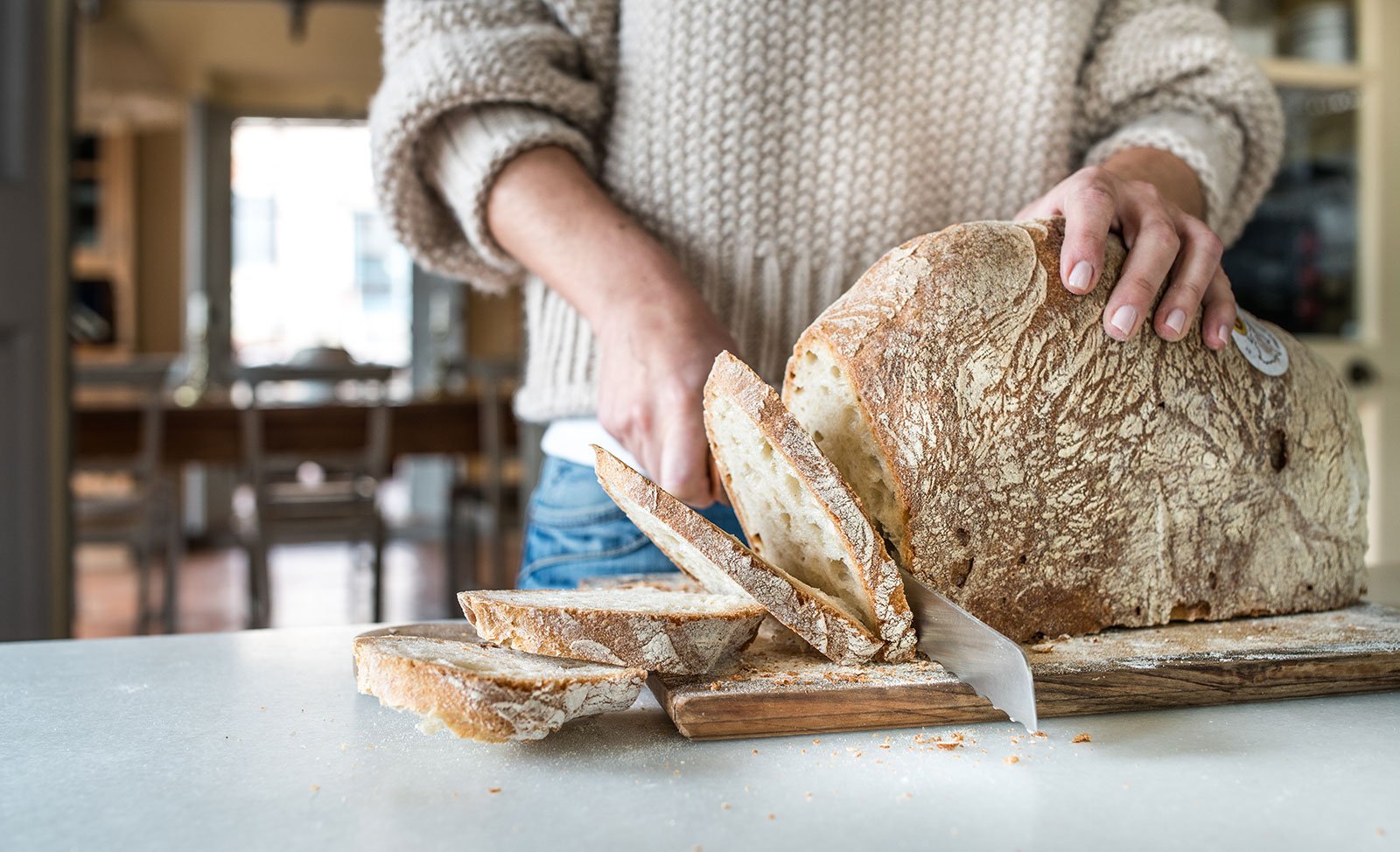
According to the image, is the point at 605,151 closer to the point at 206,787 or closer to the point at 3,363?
the point at 206,787

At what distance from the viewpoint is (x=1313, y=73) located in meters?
3.13

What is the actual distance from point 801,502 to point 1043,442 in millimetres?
197

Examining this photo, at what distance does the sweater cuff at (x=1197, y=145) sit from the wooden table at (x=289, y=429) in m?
3.42

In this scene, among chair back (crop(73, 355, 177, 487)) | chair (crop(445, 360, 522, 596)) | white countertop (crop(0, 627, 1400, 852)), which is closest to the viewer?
white countertop (crop(0, 627, 1400, 852))

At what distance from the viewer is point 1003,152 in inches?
47.3

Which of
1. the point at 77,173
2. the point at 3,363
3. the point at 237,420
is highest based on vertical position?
the point at 77,173

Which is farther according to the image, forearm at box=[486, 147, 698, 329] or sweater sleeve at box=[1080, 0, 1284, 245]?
sweater sleeve at box=[1080, 0, 1284, 245]

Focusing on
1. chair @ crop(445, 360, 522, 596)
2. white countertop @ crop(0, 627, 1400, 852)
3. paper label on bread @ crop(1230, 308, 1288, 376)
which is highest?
paper label on bread @ crop(1230, 308, 1288, 376)

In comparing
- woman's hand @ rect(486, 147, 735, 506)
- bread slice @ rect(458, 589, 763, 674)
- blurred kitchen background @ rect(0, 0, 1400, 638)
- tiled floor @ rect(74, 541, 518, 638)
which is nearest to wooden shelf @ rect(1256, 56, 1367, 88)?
blurred kitchen background @ rect(0, 0, 1400, 638)

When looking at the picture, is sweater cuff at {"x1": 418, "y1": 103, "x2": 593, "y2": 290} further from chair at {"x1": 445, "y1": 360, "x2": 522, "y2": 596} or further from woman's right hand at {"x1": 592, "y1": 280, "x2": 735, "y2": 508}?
chair at {"x1": 445, "y1": 360, "x2": 522, "y2": 596}

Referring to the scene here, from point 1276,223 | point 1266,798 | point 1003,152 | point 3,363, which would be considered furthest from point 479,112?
point 1276,223

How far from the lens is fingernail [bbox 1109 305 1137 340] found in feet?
2.83

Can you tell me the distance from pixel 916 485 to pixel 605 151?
616 mm

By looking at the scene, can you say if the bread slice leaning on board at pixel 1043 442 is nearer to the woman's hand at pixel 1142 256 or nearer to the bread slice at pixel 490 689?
the woman's hand at pixel 1142 256
